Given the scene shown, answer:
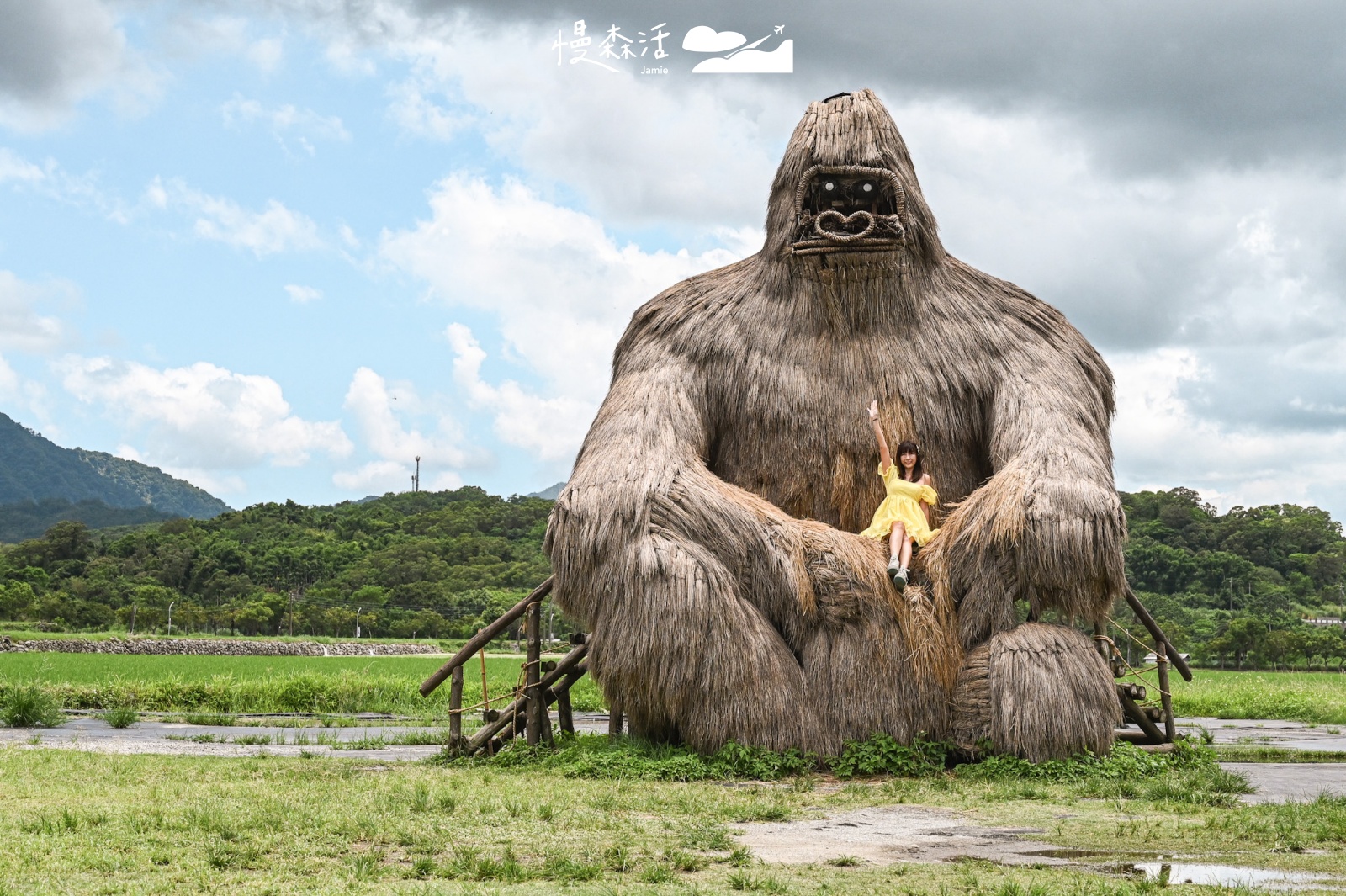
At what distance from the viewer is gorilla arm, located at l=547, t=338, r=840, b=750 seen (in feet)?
29.3

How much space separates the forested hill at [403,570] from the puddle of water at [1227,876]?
37.2 meters

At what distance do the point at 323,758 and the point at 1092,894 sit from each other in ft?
22.6

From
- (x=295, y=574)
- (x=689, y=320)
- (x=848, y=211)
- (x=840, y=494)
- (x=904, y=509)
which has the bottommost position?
(x=904, y=509)

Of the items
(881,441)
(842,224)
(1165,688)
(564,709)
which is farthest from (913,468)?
(564,709)

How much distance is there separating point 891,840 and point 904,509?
4069mm

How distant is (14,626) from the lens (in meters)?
59.6

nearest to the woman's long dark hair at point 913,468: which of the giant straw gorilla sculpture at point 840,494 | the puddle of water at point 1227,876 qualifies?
the giant straw gorilla sculpture at point 840,494

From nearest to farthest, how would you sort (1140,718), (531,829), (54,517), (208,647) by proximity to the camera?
(531,829) → (1140,718) → (208,647) → (54,517)

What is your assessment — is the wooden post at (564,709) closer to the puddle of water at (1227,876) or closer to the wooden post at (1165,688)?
the wooden post at (1165,688)

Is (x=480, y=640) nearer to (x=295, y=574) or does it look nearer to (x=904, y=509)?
(x=904, y=509)

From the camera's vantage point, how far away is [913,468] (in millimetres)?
10062

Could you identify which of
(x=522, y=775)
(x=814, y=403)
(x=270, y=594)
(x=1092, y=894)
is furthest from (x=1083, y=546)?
(x=270, y=594)

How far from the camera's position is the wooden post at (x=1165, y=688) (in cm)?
1041

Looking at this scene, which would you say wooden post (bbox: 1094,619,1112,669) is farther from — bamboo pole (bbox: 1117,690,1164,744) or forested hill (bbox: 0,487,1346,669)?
forested hill (bbox: 0,487,1346,669)
